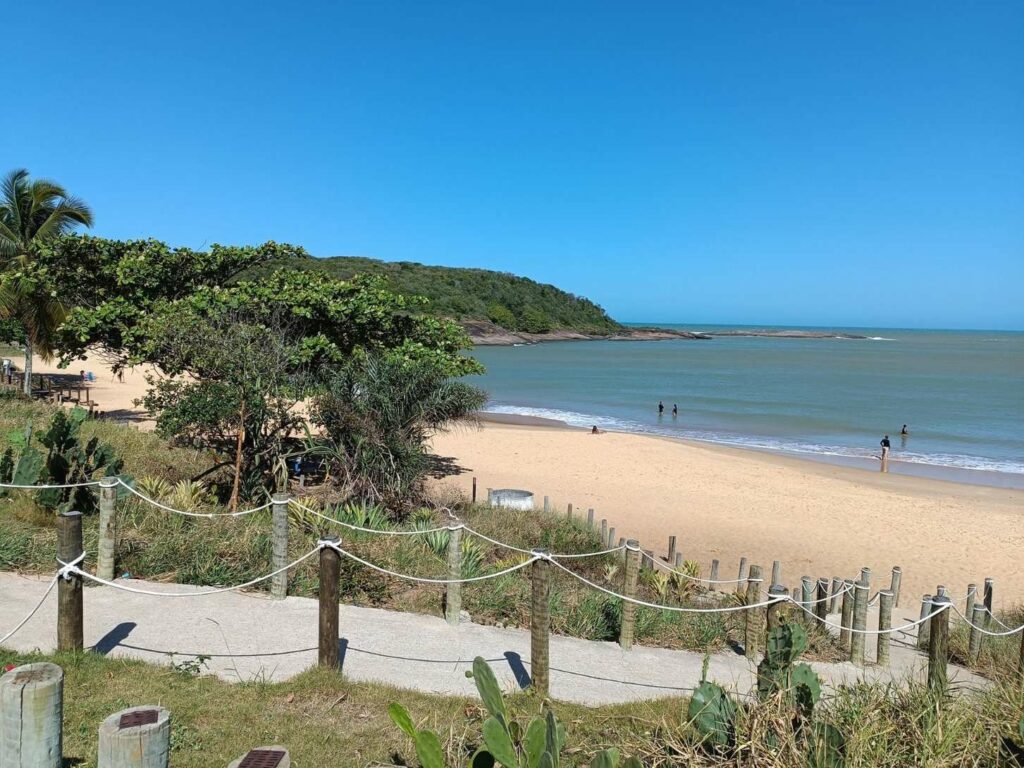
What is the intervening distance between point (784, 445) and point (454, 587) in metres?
29.3

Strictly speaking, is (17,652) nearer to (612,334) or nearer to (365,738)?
(365,738)

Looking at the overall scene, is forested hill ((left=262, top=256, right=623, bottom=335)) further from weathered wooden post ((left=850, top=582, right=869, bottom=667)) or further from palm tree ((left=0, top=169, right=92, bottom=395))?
weathered wooden post ((left=850, top=582, right=869, bottom=667))

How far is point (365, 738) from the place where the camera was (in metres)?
4.85

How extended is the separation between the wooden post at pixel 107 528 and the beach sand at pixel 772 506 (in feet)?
34.1

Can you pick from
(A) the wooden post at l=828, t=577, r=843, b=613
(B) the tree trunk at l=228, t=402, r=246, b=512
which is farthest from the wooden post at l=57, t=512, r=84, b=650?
(A) the wooden post at l=828, t=577, r=843, b=613

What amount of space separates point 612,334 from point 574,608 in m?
152

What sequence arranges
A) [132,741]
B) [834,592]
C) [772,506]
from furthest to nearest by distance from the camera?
1. [772,506]
2. [834,592]
3. [132,741]

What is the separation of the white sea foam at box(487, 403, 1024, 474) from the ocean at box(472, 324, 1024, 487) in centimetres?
5

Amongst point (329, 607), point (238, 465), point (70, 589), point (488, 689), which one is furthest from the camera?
point (238, 465)

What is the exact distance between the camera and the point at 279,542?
7.61 meters

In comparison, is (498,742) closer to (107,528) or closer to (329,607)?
Result: (329,607)

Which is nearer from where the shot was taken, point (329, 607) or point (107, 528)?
point (329, 607)

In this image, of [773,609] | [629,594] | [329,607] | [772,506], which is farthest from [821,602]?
[772,506]

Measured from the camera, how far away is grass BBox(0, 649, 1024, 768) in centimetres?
386
